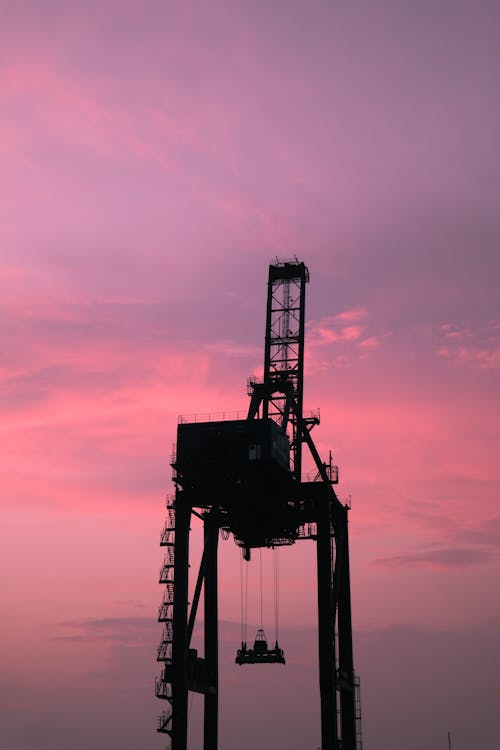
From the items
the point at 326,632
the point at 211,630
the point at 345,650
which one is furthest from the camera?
the point at 345,650

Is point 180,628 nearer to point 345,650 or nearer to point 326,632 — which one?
point 326,632

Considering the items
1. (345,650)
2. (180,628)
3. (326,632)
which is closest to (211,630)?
(326,632)

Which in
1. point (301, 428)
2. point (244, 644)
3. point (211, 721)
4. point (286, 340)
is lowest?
point (211, 721)

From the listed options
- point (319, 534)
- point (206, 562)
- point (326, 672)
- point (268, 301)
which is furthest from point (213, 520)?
point (268, 301)

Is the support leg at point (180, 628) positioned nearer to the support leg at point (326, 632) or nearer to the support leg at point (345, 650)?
the support leg at point (326, 632)

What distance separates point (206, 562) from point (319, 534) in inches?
303

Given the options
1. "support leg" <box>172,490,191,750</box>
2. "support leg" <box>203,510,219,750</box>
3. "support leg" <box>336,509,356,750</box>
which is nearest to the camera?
"support leg" <box>172,490,191,750</box>

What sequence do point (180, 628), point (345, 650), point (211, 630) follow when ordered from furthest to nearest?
A: point (345, 650) → point (211, 630) → point (180, 628)

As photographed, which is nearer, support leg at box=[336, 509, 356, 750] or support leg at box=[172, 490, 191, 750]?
support leg at box=[172, 490, 191, 750]

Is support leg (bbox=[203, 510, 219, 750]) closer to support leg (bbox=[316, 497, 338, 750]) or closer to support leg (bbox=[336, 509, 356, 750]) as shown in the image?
support leg (bbox=[316, 497, 338, 750])

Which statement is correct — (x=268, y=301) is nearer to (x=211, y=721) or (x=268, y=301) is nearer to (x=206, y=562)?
(x=206, y=562)

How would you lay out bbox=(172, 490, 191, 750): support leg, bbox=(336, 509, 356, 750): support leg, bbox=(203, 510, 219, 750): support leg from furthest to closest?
bbox=(336, 509, 356, 750): support leg
bbox=(203, 510, 219, 750): support leg
bbox=(172, 490, 191, 750): support leg

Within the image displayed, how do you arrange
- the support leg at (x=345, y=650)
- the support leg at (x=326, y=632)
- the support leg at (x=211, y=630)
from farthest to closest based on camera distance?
1. the support leg at (x=345, y=650)
2. the support leg at (x=211, y=630)
3. the support leg at (x=326, y=632)

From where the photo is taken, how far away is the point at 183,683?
183ft
